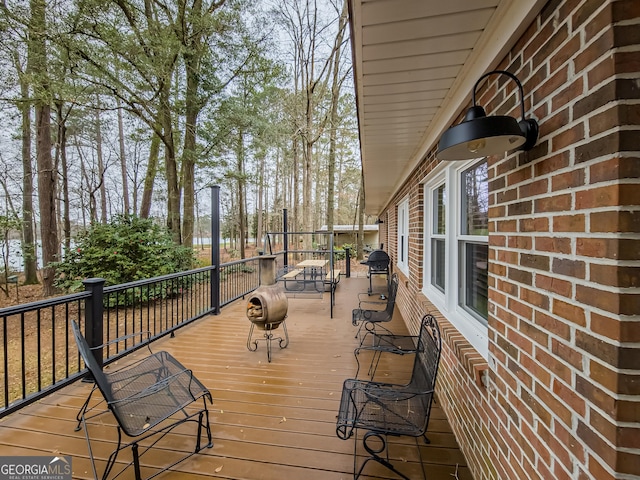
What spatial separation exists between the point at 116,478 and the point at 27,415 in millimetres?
1301

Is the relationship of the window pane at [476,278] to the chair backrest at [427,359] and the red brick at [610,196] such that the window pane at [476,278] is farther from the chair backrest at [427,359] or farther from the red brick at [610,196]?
the red brick at [610,196]

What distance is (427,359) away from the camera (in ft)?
6.56

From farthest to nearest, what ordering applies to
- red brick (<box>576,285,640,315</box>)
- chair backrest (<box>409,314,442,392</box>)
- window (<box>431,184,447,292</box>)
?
window (<box>431,184,447,292</box>) → chair backrest (<box>409,314,442,392</box>) → red brick (<box>576,285,640,315</box>)

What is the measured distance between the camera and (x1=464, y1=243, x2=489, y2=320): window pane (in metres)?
1.90

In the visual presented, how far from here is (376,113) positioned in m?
2.24

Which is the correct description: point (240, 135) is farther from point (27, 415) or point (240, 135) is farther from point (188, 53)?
point (27, 415)

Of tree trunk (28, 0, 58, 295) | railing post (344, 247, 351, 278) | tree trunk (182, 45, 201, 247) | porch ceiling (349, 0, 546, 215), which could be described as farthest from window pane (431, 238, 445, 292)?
tree trunk (28, 0, 58, 295)

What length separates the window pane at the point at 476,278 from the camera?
190 centimetres

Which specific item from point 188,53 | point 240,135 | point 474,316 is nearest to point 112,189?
point 240,135

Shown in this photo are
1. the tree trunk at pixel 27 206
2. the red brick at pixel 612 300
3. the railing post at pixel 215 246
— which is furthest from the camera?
the tree trunk at pixel 27 206

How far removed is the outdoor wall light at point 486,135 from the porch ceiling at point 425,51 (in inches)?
13.3

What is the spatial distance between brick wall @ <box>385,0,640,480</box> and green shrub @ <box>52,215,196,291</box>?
6768 mm

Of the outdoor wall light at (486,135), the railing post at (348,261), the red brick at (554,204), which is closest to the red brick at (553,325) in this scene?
the red brick at (554,204)

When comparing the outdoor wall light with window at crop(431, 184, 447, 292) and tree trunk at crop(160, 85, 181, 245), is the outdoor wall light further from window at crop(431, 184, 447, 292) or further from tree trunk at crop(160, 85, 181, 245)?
tree trunk at crop(160, 85, 181, 245)
